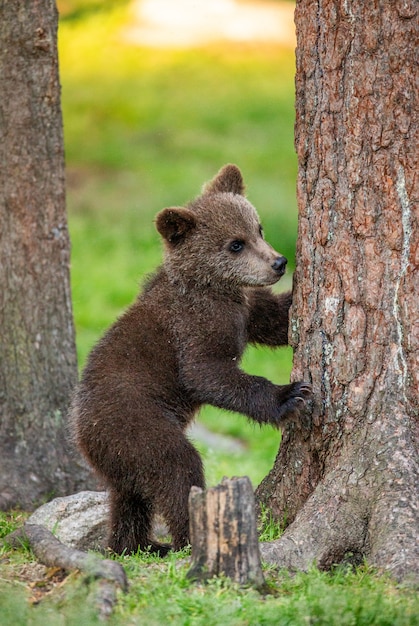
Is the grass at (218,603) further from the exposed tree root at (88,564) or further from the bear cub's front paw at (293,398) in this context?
the bear cub's front paw at (293,398)

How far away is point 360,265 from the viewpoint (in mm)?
5523

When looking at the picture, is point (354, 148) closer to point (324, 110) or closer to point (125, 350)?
point (324, 110)

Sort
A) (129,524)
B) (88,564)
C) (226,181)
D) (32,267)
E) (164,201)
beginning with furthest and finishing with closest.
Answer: (164,201)
(32,267)
(226,181)
(129,524)
(88,564)

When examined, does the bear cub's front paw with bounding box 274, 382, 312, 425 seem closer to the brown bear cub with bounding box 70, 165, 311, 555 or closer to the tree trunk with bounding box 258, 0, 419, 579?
the brown bear cub with bounding box 70, 165, 311, 555

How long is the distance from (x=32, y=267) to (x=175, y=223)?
1344 millimetres

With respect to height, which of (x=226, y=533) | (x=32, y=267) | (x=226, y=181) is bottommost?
(x=226, y=533)

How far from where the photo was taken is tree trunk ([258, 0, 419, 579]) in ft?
17.5

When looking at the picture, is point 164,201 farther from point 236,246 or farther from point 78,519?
point 78,519

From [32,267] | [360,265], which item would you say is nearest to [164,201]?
[32,267]

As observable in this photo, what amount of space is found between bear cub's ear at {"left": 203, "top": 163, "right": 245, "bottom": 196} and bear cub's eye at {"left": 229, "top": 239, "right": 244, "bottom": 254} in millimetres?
535

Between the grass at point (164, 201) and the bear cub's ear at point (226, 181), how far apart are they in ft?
3.01

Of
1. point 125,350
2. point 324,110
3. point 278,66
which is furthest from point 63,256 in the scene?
→ point 278,66

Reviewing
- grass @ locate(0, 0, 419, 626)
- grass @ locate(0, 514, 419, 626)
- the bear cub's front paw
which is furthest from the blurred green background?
grass @ locate(0, 514, 419, 626)

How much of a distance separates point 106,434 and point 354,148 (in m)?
2.23
